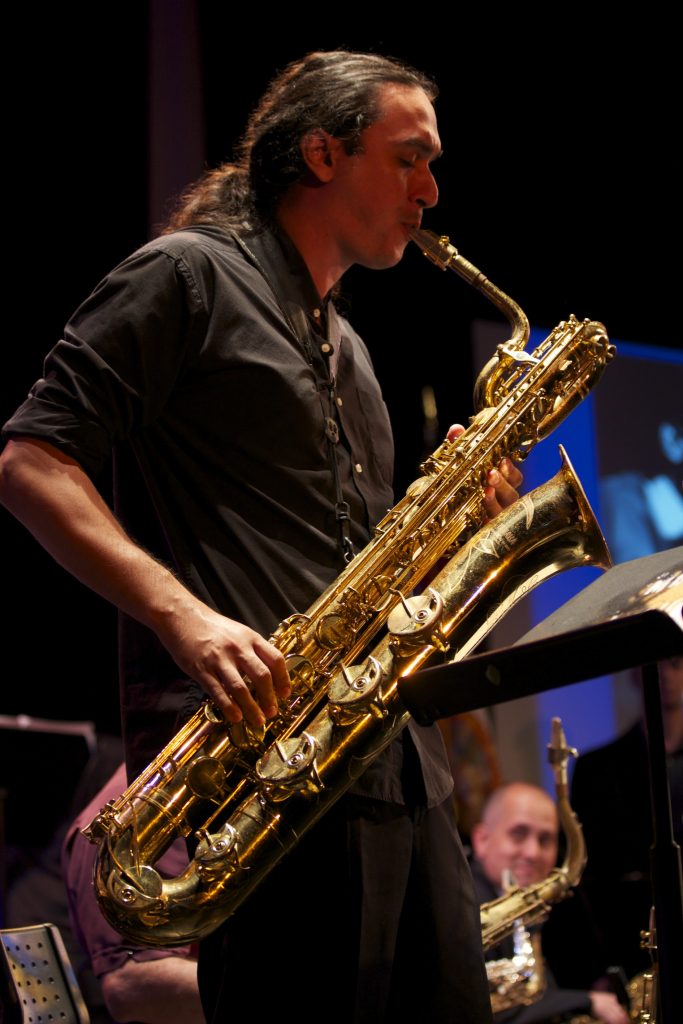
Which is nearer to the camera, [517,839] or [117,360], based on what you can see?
[117,360]

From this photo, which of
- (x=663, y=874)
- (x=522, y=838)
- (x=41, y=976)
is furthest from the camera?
(x=522, y=838)

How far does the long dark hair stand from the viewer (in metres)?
2.61

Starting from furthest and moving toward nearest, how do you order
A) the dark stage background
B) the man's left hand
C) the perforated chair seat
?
the dark stage background
the man's left hand
the perforated chair seat

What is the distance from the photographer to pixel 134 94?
571cm

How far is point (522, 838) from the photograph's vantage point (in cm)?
536

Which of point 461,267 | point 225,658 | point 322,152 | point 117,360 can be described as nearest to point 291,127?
point 322,152

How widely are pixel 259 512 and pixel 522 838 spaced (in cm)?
367

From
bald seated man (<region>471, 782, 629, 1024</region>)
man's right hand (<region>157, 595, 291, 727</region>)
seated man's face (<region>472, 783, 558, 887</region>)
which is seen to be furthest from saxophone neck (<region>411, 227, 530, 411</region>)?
seated man's face (<region>472, 783, 558, 887</region>)

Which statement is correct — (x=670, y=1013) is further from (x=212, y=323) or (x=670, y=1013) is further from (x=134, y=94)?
(x=134, y=94)

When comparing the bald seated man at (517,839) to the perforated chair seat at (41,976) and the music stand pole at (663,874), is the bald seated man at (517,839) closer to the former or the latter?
the perforated chair seat at (41,976)

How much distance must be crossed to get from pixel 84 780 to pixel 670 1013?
11.1 feet

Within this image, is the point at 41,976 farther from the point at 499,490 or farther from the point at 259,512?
the point at 499,490

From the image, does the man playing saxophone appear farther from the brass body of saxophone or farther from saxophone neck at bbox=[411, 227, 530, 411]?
saxophone neck at bbox=[411, 227, 530, 411]

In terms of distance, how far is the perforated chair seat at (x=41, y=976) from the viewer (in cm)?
227
